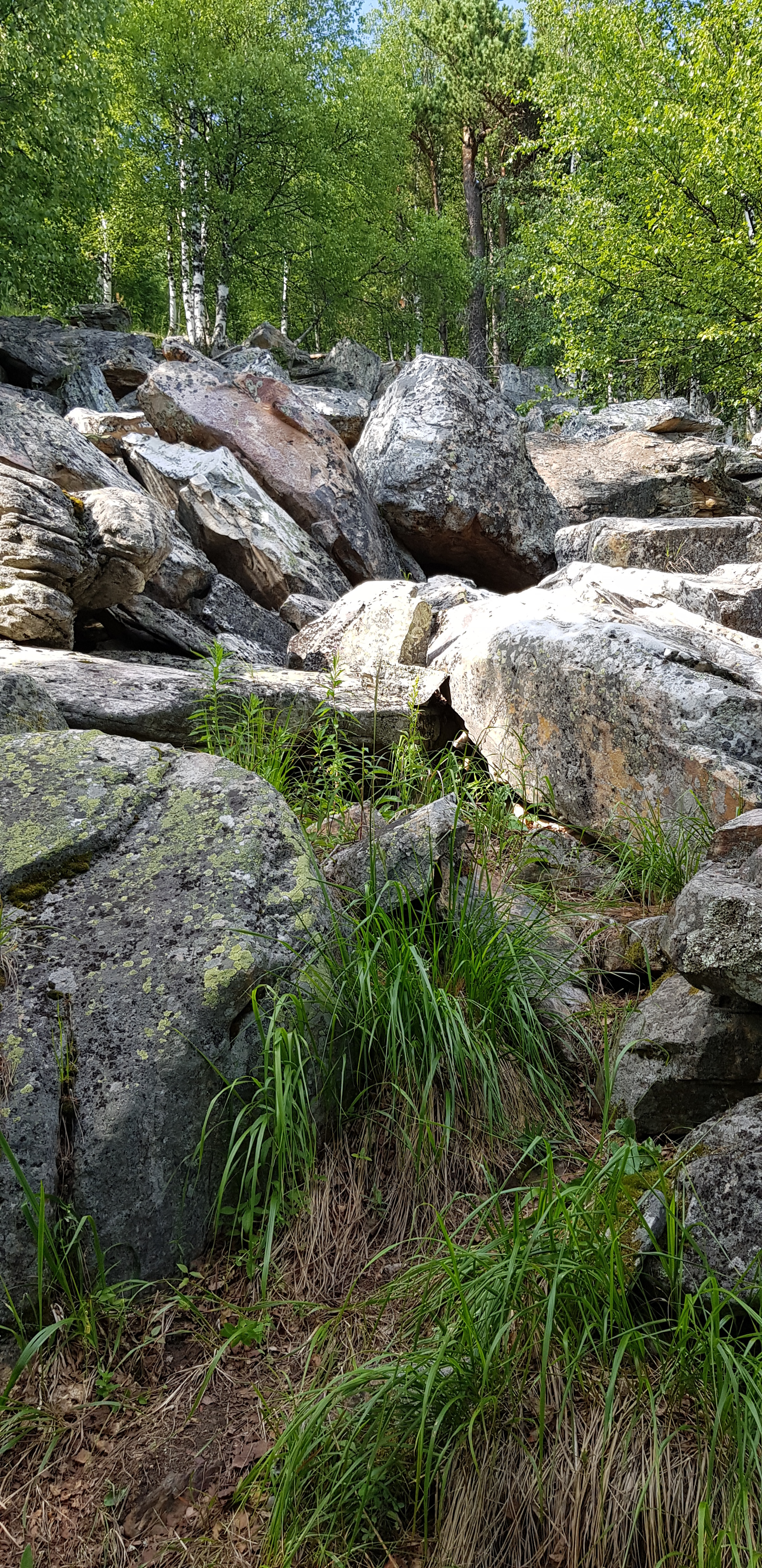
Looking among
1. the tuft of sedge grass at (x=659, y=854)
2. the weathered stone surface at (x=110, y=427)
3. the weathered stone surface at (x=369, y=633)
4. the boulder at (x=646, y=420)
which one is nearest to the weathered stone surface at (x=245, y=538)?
the weathered stone surface at (x=110, y=427)

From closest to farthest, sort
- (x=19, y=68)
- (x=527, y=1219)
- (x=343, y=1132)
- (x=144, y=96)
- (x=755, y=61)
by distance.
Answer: (x=527, y=1219)
(x=343, y=1132)
(x=19, y=68)
(x=755, y=61)
(x=144, y=96)

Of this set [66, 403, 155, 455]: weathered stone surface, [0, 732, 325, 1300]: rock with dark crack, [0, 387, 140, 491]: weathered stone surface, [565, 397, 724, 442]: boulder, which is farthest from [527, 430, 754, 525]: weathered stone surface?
[0, 732, 325, 1300]: rock with dark crack

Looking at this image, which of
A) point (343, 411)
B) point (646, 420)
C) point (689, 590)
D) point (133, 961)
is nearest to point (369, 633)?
point (689, 590)

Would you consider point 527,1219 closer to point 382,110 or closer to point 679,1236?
point 679,1236

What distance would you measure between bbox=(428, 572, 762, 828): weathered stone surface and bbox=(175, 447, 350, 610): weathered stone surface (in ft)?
12.8

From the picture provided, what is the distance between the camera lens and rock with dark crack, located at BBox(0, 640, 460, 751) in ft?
17.2

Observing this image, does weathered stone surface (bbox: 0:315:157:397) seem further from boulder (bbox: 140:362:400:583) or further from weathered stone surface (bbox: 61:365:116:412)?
boulder (bbox: 140:362:400:583)

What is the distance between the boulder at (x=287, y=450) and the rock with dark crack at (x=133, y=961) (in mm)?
7750

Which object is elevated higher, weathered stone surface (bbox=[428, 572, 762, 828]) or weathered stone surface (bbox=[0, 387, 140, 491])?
weathered stone surface (bbox=[0, 387, 140, 491])

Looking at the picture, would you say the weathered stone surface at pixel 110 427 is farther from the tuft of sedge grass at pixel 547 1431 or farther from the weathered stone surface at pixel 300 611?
the tuft of sedge grass at pixel 547 1431

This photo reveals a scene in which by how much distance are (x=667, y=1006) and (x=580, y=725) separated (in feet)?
7.75

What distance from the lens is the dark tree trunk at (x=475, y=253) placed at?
31531 millimetres

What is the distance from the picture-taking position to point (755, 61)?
17.7 meters

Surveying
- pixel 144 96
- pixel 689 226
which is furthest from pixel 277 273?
pixel 689 226
